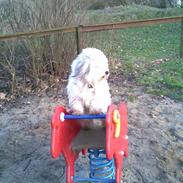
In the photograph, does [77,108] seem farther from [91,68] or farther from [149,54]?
[149,54]

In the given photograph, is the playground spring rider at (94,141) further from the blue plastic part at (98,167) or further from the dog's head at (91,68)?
the dog's head at (91,68)

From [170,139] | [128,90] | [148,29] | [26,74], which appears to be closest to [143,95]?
[128,90]

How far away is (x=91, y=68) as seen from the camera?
9.91 ft

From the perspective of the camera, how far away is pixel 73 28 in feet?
19.3

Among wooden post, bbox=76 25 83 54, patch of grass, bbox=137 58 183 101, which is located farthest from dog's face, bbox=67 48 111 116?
wooden post, bbox=76 25 83 54

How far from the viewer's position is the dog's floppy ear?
3.02 metres

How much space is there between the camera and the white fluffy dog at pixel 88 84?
304cm

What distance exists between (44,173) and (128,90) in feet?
8.56

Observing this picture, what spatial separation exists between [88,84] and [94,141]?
1.66ft

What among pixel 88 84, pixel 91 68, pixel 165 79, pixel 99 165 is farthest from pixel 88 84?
pixel 165 79

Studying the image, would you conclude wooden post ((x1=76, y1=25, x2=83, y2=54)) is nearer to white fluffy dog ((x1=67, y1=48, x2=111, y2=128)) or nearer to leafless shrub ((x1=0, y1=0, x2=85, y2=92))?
leafless shrub ((x1=0, y1=0, x2=85, y2=92))

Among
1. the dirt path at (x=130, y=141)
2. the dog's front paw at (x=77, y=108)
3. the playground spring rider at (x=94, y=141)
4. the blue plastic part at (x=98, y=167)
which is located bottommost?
the dirt path at (x=130, y=141)

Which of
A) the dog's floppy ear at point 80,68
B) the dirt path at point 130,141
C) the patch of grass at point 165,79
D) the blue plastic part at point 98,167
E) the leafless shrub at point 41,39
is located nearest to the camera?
the dog's floppy ear at point 80,68

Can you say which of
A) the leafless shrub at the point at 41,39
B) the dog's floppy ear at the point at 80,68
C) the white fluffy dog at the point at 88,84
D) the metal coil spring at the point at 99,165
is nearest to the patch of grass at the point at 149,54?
the leafless shrub at the point at 41,39
